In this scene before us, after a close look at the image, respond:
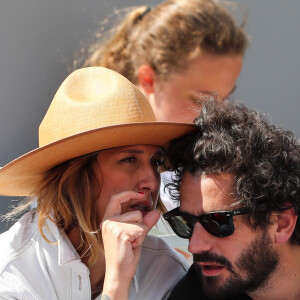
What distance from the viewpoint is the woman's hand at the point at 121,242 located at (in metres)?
2.28

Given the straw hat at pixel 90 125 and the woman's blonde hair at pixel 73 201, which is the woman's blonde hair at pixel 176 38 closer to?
the straw hat at pixel 90 125

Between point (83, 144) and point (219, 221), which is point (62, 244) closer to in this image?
point (83, 144)

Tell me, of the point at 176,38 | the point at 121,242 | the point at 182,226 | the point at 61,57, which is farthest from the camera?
the point at 61,57

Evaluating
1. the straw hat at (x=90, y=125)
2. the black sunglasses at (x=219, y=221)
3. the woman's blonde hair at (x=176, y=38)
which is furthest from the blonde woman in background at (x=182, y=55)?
the black sunglasses at (x=219, y=221)

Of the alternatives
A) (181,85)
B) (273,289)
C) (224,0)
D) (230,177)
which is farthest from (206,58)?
(273,289)

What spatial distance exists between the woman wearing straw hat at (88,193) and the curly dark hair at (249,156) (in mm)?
94

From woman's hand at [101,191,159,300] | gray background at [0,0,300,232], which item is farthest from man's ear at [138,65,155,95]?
woman's hand at [101,191,159,300]

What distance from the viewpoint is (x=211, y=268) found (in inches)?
96.9

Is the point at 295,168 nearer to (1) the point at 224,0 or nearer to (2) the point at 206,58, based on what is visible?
(2) the point at 206,58

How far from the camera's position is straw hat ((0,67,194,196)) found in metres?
2.35

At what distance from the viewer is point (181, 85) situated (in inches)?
145

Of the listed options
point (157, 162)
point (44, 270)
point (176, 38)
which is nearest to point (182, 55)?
point (176, 38)

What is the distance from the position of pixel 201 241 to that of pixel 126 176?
37cm

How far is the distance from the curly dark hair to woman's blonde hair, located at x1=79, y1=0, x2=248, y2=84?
110cm
